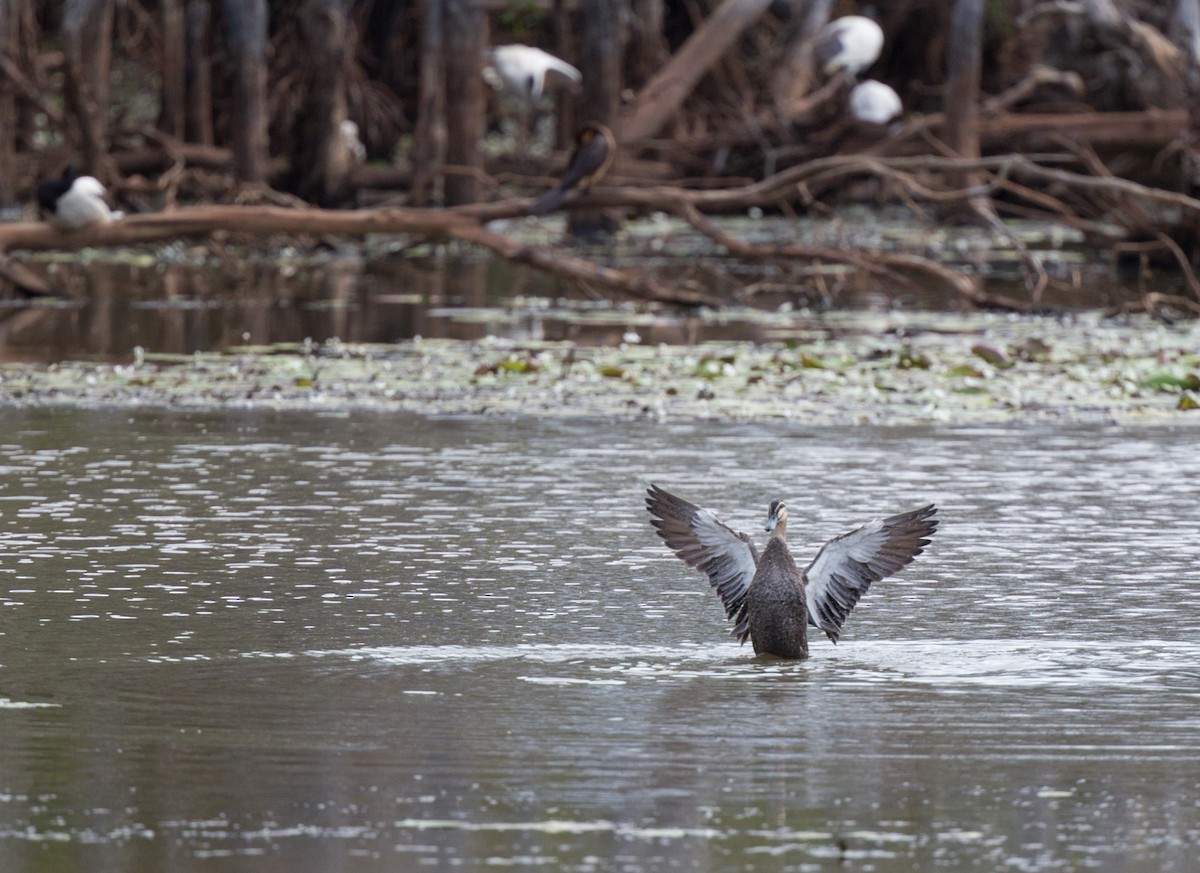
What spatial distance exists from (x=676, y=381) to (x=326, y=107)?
42.5ft

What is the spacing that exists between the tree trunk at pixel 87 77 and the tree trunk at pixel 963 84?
326 inches

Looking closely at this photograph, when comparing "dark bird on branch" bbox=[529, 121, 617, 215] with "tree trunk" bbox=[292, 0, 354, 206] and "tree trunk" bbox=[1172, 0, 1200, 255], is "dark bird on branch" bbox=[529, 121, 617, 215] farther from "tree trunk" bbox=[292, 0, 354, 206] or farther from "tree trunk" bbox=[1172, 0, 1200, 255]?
"tree trunk" bbox=[292, 0, 354, 206]

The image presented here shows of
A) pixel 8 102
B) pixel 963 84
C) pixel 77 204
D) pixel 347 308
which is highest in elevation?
pixel 963 84

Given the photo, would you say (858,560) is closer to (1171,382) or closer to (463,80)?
(1171,382)

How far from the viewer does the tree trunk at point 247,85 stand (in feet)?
74.0

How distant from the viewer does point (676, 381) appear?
461 inches

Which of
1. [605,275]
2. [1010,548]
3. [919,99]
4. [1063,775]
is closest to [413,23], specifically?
[919,99]

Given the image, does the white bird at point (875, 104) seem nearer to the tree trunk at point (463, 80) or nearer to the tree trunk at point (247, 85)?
the tree trunk at point (463, 80)

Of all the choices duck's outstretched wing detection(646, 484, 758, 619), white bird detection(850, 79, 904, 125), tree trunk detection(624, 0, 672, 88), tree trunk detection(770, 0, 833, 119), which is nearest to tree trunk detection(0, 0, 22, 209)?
tree trunk detection(624, 0, 672, 88)

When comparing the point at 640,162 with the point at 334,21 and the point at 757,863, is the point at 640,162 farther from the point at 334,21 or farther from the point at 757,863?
the point at 757,863

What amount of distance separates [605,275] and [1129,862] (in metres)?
9.94

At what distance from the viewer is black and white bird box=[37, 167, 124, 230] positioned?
46.9ft

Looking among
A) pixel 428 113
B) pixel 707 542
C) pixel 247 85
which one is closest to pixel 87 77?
pixel 247 85

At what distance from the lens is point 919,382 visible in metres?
11.8
